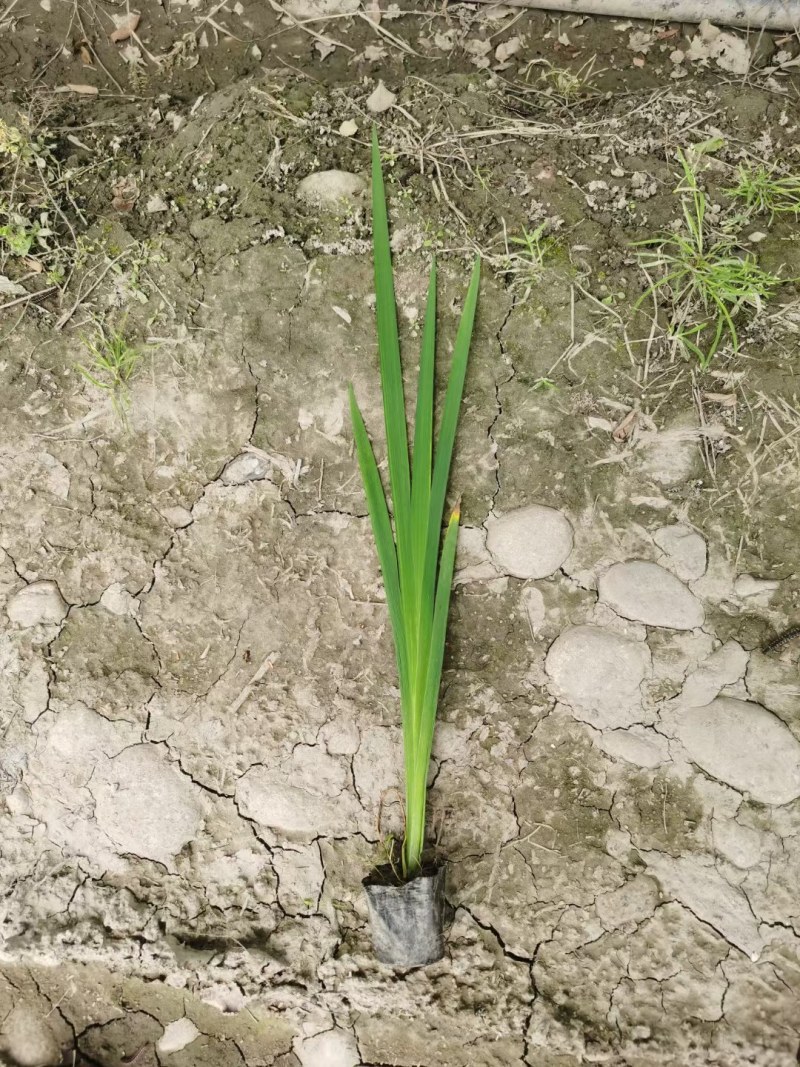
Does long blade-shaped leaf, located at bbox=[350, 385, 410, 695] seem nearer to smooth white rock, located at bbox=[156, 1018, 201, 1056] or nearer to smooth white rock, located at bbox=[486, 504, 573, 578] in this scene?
smooth white rock, located at bbox=[486, 504, 573, 578]

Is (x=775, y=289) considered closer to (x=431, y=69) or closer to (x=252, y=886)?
(x=431, y=69)

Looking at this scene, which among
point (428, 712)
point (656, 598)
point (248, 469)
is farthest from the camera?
point (248, 469)

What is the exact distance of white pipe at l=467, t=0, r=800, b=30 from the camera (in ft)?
5.81

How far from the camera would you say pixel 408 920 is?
1.58 meters

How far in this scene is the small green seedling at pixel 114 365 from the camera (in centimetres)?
178

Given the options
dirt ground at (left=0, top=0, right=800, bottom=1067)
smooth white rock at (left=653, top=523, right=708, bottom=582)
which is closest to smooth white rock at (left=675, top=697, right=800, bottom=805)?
dirt ground at (left=0, top=0, right=800, bottom=1067)

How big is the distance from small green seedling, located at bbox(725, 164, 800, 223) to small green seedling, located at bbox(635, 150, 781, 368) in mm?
93

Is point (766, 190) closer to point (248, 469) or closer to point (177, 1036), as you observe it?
point (248, 469)

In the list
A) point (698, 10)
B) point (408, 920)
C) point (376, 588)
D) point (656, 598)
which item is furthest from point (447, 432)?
point (698, 10)

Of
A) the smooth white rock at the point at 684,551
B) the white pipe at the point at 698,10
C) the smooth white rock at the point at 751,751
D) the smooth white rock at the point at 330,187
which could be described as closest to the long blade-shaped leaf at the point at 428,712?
the smooth white rock at the point at 684,551

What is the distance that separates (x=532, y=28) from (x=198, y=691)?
1968 millimetres

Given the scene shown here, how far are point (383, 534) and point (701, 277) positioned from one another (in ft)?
3.25

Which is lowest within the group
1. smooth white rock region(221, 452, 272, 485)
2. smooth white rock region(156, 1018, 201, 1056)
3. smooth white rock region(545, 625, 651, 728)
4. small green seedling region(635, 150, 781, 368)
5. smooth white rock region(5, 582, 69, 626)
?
smooth white rock region(156, 1018, 201, 1056)

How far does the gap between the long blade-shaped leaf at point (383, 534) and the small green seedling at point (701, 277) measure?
2.49 feet
